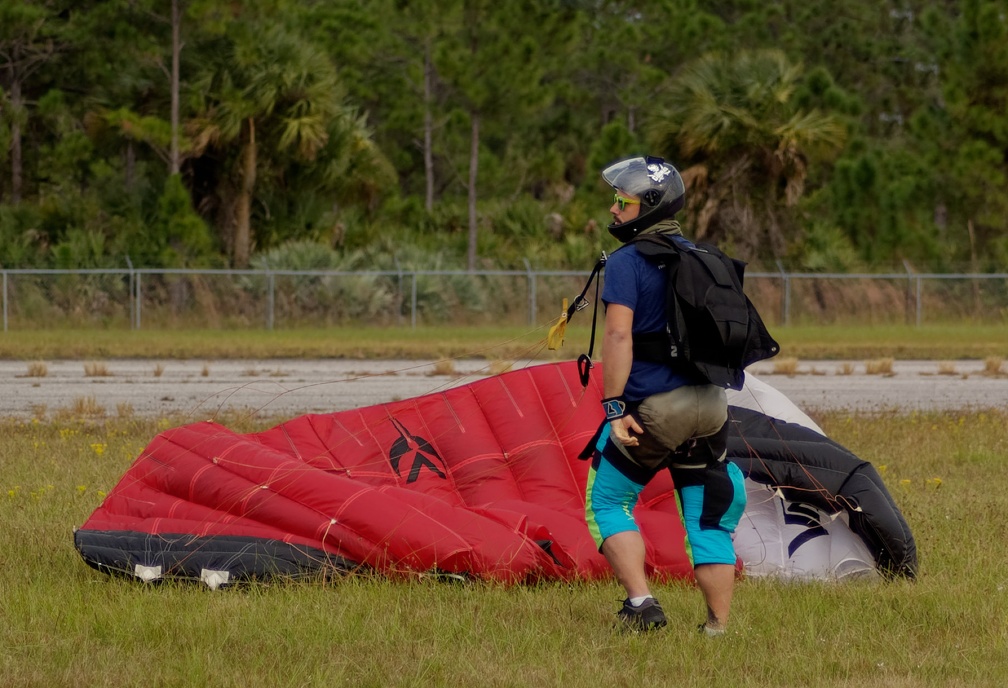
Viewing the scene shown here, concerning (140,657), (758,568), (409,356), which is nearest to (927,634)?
(758,568)

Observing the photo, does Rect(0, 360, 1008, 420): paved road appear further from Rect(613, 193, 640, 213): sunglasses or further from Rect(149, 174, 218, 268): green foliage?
Rect(149, 174, 218, 268): green foliage

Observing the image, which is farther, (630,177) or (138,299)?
(138,299)

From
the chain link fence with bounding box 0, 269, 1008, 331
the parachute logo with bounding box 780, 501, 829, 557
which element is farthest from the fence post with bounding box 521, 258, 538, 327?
the parachute logo with bounding box 780, 501, 829, 557

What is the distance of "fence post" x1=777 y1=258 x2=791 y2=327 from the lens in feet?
98.1

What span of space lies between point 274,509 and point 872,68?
47278 mm

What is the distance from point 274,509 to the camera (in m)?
5.89

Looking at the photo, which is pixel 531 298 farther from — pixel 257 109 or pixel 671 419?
pixel 671 419

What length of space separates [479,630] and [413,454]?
2017 mm

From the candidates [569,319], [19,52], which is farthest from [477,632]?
[19,52]

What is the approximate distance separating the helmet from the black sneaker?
1.32 meters

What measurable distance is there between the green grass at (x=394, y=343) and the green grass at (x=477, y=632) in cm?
1301

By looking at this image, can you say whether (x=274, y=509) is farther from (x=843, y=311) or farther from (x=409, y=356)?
(x=843, y=311)

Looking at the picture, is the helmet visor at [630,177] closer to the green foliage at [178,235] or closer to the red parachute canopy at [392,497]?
the red parachute canopy at [392,497]

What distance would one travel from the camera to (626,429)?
4727 millimetres
